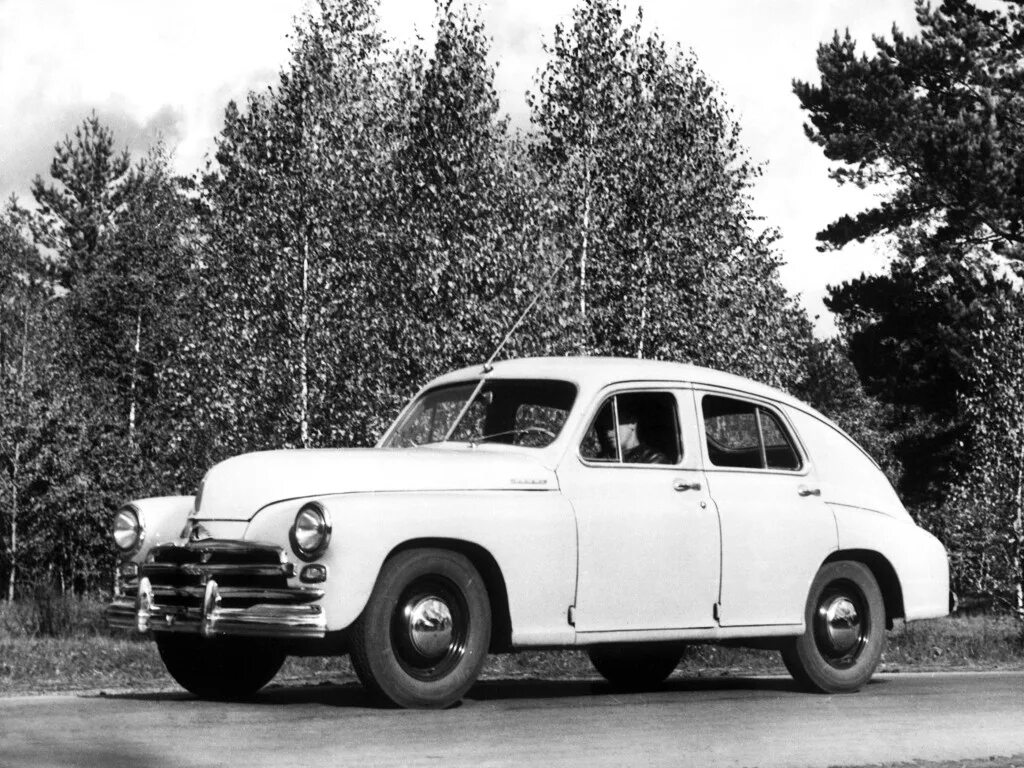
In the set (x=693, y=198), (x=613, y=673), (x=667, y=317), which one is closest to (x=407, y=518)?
(x=613, y=673)

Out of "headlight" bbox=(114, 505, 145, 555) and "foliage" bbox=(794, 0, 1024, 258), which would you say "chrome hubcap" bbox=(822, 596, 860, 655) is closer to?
"headlight" bbox=(114, 505, 145, 555)

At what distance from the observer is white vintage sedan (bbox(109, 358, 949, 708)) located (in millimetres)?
8031

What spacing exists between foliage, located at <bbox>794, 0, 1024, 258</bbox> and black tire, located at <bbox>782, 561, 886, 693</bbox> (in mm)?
26391

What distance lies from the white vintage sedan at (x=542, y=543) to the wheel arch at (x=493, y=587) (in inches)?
0.5

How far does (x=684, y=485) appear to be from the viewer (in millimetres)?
9547

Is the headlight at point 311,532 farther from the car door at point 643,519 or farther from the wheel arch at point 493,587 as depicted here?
the car door at point 643,519

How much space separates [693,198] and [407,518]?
2333 centimetres

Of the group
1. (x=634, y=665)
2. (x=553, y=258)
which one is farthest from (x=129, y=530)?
(x=553, y=258)

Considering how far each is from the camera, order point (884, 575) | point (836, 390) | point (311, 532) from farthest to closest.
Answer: point (836, 390) → point (884, 575) → point (311, 532)

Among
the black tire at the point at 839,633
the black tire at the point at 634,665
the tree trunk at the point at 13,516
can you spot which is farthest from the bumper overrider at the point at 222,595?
the tree trunk at the point at 13,516

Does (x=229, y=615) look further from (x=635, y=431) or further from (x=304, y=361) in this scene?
(x=304, y=361)

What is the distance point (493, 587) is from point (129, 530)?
208cm

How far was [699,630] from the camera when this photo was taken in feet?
31.1

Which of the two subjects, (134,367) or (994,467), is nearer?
(994,467)
